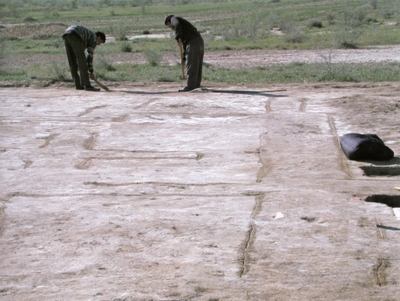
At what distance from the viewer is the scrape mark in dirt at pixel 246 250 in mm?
4220

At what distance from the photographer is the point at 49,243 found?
474 cm

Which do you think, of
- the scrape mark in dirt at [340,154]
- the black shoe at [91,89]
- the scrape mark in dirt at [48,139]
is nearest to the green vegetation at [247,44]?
the black shoe at [91,89]

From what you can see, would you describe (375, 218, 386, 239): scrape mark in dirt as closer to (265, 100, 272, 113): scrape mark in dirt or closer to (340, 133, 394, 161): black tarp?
(340, 133, 394, 161): black tarp

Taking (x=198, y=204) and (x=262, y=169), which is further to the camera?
(x=262, y=169)

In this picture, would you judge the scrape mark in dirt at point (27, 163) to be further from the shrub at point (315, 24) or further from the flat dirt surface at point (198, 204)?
the shrub at point (315, 24)

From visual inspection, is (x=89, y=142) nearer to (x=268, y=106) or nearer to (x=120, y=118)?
(x=120, y=118)

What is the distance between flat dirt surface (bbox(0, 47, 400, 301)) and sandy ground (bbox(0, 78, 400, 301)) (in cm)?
2

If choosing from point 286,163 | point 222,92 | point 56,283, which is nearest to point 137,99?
point 222,92

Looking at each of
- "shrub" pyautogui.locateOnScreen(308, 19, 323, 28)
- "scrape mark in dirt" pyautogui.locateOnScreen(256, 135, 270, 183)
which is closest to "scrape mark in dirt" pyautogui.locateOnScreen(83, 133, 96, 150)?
"scrape mark in dirt" pyautogui.locateOnScreen(256, 135, 270, 183)

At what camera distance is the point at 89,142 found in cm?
802

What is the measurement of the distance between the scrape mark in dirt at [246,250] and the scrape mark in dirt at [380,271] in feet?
2.71

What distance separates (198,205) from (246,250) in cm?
110

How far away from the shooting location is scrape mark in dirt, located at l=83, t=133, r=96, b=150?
7789 millimetres

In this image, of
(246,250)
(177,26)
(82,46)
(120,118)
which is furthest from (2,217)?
(82,46)
